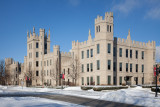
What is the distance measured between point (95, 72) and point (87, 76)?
542cm

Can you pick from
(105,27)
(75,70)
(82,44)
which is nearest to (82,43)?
(82,44)

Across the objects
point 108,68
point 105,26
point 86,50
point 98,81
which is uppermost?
point 105,26

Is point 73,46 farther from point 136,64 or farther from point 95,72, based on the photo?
point 136,64

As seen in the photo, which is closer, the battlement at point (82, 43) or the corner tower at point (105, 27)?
the corner tower at point (105, 27)

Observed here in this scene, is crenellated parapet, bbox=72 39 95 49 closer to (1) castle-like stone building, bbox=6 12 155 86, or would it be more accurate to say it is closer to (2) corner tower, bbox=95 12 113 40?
(1) castle-like stone building, bbox=6 12 155 86

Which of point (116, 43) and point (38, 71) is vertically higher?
point (116, 43)

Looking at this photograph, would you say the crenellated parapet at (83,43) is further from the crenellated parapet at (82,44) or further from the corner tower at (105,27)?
the corner tower at (105,27)

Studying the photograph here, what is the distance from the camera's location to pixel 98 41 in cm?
4966

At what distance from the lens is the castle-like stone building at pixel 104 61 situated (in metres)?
48.9

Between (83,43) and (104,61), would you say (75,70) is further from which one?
(104,61)

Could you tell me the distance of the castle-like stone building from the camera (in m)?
48.9

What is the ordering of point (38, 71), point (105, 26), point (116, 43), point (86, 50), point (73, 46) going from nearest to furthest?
point (105, 26) < point (116, 43) < point (86, 50) < point (73, 46) < point (38, 71)

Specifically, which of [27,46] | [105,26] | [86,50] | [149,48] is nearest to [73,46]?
[86,50]

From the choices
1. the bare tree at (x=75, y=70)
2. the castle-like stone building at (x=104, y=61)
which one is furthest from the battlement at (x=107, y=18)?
the bare tree at (x=75, y=70)
